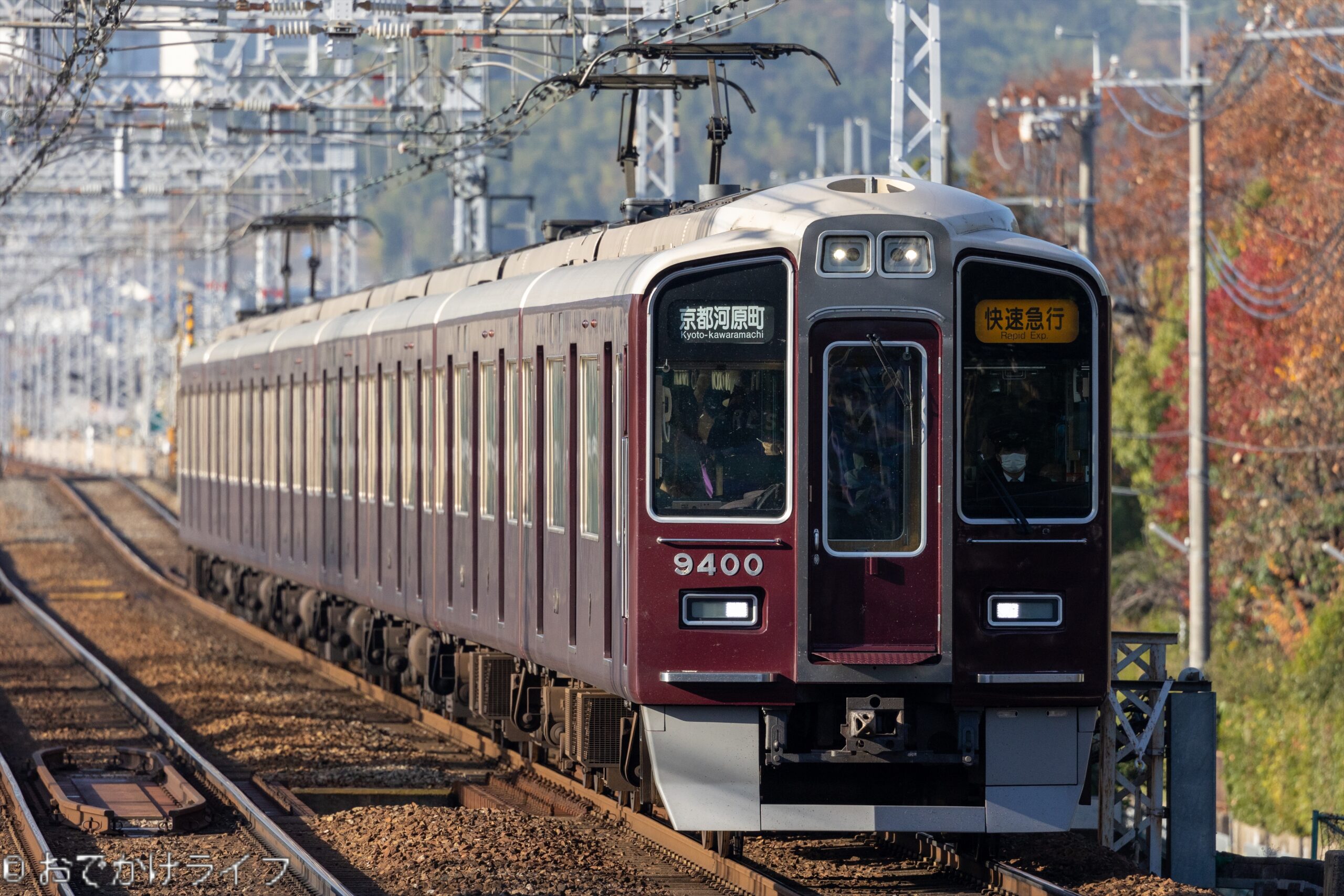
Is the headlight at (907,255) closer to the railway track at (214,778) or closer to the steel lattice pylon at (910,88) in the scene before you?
the railway track at (214,778)

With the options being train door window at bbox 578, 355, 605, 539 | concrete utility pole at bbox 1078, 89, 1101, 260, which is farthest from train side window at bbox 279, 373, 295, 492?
train door window at bbox 578, 355, 605, 539

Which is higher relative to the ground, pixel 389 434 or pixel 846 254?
pixel 846 254

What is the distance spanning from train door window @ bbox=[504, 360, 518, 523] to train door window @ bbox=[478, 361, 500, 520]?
8.1 inches

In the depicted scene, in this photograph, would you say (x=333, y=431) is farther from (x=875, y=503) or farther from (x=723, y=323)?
(x=875, y=503)

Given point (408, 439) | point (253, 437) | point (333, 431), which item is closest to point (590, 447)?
point (408, 439)

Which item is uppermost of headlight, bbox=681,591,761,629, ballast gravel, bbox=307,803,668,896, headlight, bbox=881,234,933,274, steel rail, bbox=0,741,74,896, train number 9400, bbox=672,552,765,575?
headlight, bbox=881,234,933,274

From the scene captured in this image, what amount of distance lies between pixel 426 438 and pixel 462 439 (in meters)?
1.10

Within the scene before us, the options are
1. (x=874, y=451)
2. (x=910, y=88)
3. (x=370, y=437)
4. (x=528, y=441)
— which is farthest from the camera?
(x=370, y=437)

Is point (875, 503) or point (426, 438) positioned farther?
point (426, 438)

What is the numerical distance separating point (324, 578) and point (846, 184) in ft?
31.5

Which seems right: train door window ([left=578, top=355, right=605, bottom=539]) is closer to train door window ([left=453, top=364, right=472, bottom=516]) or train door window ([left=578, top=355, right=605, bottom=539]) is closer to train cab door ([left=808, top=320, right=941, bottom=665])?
train cab door ([left=808, top=320, right=941, bottom=665])

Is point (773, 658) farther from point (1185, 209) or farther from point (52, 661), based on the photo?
point (1185, 209)

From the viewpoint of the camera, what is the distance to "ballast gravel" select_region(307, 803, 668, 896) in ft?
32.3

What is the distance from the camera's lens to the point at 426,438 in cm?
1455
